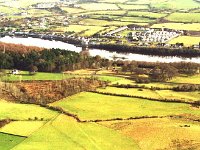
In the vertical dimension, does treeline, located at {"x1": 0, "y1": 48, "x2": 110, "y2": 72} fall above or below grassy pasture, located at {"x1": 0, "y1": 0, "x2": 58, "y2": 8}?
below

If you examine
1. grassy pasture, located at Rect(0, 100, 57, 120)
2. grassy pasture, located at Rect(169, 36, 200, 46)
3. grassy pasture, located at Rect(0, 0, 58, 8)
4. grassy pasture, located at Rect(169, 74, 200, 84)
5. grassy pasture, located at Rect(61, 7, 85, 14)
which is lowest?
grassy pasture, located at Rect(0, 100, 57, 120)

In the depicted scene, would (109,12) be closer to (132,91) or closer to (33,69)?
(33,69)

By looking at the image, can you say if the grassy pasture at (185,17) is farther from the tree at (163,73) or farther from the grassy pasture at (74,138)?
the grassy pasture at (74,138)

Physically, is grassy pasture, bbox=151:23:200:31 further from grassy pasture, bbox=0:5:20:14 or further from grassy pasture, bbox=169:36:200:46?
grassy pasture, bbox=0:5:20:14

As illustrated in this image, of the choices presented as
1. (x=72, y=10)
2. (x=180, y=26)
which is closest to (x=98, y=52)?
(x=180, y=26)

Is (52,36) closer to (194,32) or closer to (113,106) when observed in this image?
(194,32)

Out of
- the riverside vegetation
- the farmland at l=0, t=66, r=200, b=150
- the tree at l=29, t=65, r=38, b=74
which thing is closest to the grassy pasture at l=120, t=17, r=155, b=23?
the riverside vegetation
